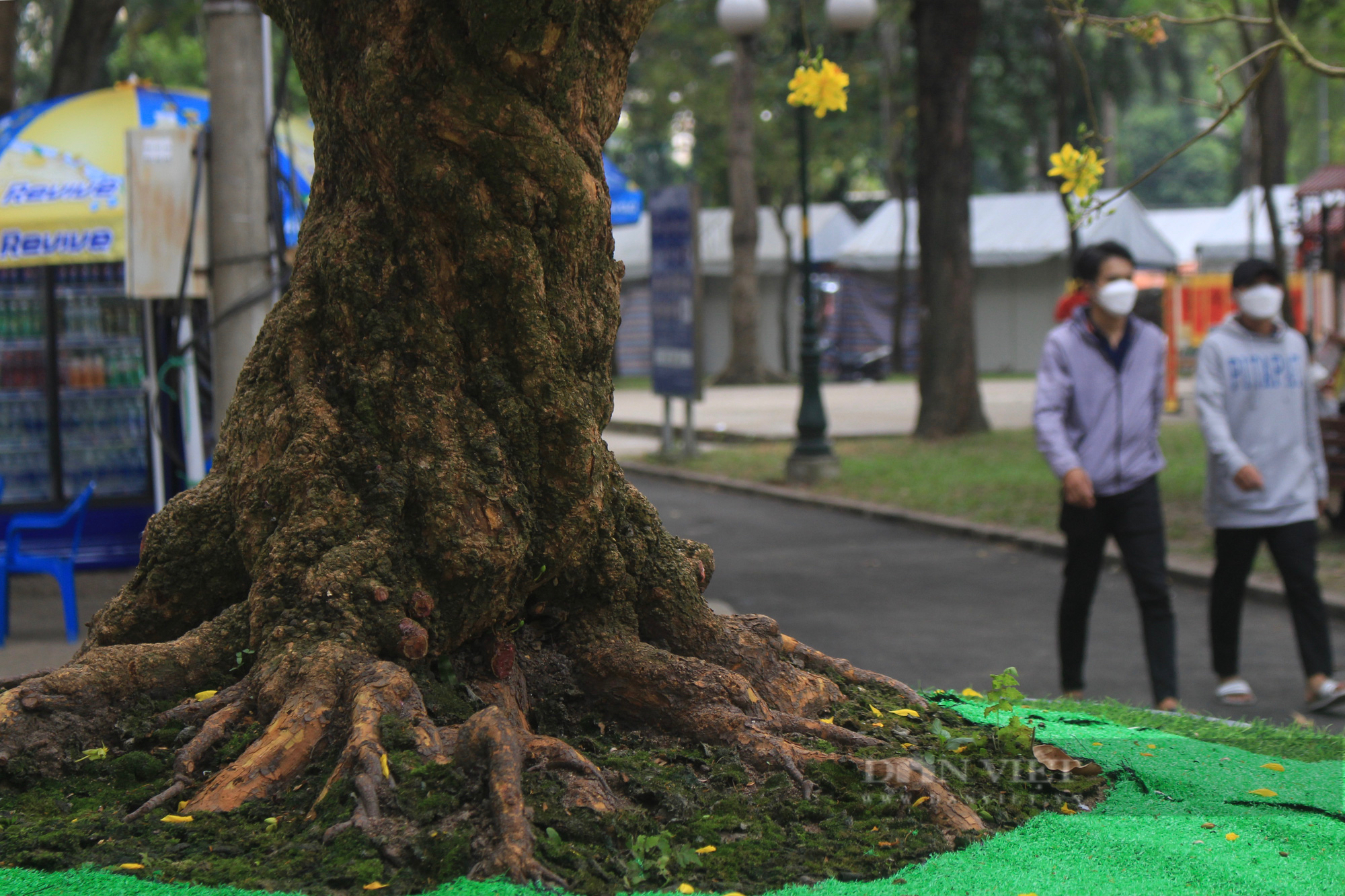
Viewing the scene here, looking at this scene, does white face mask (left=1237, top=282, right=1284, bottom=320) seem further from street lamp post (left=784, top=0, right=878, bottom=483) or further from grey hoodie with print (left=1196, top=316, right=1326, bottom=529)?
street lamp post (left=784, top=0, right=878, bottom=483)

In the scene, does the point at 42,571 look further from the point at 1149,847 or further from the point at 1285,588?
the point at 1285,588

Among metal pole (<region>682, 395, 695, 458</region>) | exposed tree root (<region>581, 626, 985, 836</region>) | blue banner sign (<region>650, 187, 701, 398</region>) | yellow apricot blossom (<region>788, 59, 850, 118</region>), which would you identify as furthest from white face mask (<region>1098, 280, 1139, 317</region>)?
metal pole (<region>682, 395, 695, 458</region>)

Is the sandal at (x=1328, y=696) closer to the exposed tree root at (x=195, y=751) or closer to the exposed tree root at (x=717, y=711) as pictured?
the exposed tree root at (x=717, y=711)

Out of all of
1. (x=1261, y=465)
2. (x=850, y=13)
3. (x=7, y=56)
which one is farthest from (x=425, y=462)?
(x=850, y=13)

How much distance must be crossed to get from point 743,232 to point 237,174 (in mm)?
23546

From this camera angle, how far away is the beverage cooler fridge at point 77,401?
9281 millimetres

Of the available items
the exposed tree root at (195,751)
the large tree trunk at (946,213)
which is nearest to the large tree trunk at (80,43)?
the large tree trunk at (946,213)

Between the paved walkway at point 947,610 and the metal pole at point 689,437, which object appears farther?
the metal pole at point 689,437

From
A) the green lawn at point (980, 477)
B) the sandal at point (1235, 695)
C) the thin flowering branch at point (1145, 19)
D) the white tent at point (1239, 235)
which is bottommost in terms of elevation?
the sandal at point (1235, 695)

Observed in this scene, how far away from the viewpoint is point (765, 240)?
39.2 meters

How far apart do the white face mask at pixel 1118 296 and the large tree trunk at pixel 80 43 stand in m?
10.3

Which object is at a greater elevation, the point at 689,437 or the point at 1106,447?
the point at 1106,447

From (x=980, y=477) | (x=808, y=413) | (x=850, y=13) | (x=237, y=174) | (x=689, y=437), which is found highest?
(x=850, y=13)

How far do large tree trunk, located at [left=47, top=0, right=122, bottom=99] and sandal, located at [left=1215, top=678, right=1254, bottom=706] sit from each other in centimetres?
1131
